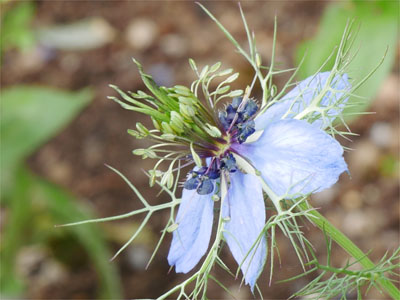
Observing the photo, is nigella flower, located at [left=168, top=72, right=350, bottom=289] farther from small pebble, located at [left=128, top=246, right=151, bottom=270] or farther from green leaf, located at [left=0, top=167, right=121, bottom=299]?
small pebble, located at [left=128, top=246, right=151, bottom=270]

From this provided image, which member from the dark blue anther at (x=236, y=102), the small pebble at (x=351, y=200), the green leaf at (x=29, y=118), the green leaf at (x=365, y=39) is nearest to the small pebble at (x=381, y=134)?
the small pebble at (x=351, y=200)

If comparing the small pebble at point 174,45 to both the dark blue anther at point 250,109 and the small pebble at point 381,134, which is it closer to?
the small pebble at point 381,134

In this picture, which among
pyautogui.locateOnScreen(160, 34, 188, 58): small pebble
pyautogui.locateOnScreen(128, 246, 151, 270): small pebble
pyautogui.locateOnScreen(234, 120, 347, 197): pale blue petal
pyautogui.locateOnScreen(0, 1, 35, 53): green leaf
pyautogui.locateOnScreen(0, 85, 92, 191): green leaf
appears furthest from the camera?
pyautogui.locateOnScreen(160, 34, 188, 58): small pebble

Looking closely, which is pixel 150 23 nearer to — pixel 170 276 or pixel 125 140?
pixel 125 140

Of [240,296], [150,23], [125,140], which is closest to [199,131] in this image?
[240,296]

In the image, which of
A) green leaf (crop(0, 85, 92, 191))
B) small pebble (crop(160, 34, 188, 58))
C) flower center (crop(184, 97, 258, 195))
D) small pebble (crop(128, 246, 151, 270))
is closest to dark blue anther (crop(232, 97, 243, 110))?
flower center (crop(184, 97, 258, 195))

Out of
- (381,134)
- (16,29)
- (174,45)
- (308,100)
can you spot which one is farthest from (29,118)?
(308,100)
